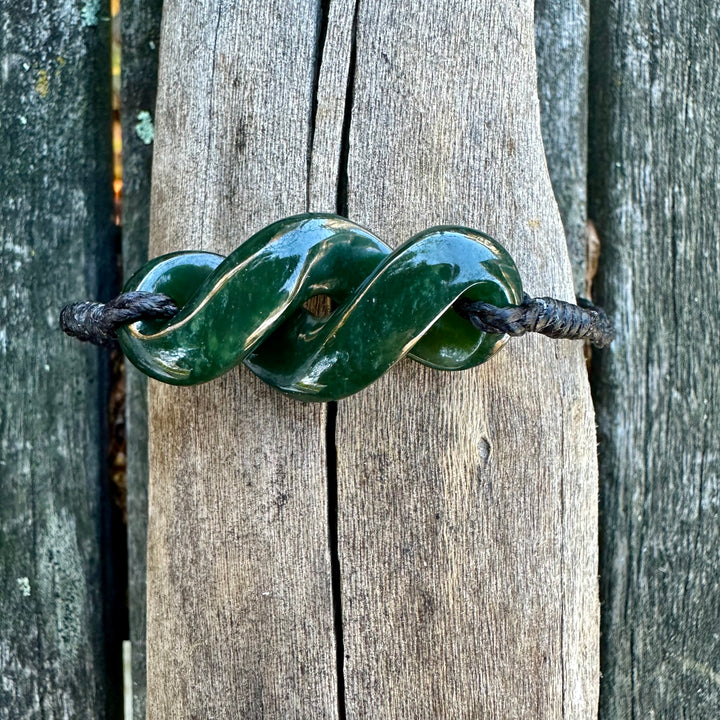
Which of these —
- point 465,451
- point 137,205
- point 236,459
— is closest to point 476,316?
point 465,451

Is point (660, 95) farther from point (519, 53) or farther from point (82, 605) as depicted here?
point (82, 605)

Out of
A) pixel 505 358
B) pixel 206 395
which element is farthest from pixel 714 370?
pixel 206 395

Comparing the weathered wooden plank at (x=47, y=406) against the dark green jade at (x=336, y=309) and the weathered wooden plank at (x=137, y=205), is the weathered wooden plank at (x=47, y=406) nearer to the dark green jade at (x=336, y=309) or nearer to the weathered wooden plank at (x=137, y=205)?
the weathered wooden plank at (x=137, y=205)

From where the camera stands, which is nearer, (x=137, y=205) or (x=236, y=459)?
(x=236, y=459)

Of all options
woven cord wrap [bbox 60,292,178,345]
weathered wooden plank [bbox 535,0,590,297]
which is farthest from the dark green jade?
weathered wooden plank [bbox 535,0,590,297]

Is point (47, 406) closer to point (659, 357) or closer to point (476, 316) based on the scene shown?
point (476, 316)

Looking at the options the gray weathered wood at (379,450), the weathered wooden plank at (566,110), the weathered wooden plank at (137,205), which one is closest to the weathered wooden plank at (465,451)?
the gray weathered wood at (379,450)
